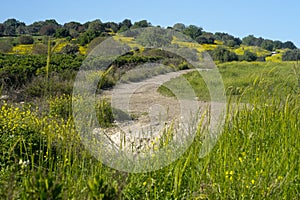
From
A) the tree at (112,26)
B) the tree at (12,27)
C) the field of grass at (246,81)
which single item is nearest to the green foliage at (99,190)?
the field of grass at (246,81)

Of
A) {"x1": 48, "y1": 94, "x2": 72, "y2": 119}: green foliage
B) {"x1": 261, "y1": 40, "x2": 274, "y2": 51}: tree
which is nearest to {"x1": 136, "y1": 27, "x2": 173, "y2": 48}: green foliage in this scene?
{"x1": 48, "y1": 94, "x2": 72, "y2": 119}: green foliage

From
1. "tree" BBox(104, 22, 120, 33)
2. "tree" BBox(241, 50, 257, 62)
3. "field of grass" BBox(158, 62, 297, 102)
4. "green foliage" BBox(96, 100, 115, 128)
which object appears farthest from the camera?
"tree" BBox(241, 50, 257, 62)

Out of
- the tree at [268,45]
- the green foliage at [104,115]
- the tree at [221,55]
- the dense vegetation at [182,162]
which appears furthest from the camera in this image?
the tree at [268,45]

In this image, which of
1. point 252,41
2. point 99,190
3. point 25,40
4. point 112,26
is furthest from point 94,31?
point 252,41

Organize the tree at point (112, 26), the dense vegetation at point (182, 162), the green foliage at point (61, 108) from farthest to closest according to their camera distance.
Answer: the tree at point (112, 26) → the green foliage at point (61, 108) → the dense vegetation at point (182, 162)

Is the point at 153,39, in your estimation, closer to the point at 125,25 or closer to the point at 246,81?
the point at 246,81

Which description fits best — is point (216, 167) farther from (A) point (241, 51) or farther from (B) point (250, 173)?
(A) point (241, 51)

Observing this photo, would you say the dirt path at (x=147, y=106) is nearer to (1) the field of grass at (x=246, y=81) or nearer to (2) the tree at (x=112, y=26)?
(1) the field of grass at (x=246, y=81)

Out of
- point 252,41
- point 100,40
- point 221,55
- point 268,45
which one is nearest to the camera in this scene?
point 100,40

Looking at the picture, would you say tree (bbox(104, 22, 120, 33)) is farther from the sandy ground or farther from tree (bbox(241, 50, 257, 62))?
the sandy ground

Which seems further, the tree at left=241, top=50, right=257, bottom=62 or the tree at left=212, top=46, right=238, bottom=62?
the tree at left=241, top=50, right=257, bottom=62

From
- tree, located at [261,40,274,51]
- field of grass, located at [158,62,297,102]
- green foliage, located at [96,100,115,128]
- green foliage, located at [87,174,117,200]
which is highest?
tree, located at [261,40,274,51]

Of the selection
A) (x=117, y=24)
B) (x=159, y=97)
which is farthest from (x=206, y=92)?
(x=117, y=24)

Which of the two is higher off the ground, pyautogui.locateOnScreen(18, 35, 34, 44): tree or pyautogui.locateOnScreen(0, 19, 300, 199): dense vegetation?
pyautogui.locateOnScreen(18, 35, 34, 44): tree
